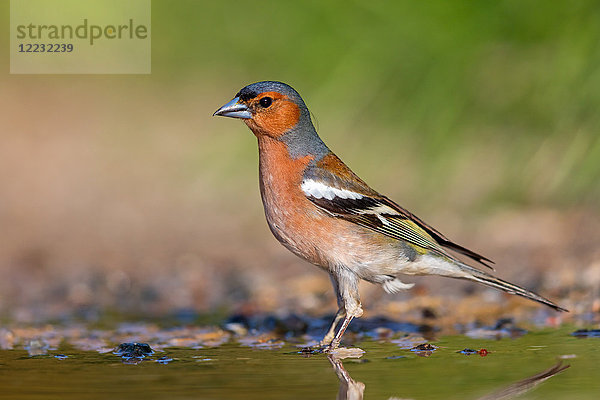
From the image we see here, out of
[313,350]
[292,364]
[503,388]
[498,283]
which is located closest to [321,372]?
[292,364]

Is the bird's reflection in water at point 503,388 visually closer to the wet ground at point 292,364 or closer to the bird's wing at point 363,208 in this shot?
the wet ground at point 292,364

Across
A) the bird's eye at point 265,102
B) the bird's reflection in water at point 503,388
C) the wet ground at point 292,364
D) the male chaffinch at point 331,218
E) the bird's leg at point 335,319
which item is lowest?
the bird's reflection in water at point 503,388

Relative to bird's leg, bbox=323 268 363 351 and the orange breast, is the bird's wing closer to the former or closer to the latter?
the orange breast

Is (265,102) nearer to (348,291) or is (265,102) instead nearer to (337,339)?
(348,291)

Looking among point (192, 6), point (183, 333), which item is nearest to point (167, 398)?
point (183, 333)

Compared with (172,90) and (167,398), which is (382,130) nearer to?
(167,398)

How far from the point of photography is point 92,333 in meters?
6.02

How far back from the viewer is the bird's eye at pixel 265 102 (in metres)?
5.79

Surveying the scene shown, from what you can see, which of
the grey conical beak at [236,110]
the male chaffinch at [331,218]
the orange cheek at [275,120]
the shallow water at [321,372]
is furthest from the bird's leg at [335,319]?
the grey conical beak at [236,110]

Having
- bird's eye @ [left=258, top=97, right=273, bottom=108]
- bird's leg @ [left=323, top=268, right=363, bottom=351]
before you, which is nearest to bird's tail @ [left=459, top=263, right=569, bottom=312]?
bird's leg @ [left=323, top=268, right=363, bottom=351]

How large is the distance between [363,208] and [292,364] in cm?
135

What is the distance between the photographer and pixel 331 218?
5.52 meters

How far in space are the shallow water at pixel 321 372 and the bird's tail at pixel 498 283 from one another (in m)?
0.23

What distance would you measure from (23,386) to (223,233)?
6.23m
